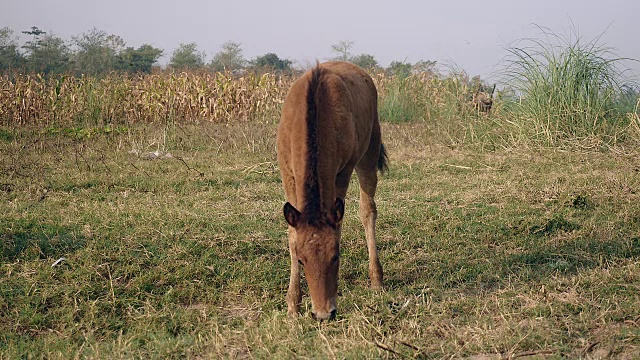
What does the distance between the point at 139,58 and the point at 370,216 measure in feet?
98.2

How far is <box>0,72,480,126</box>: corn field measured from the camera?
15977 mm

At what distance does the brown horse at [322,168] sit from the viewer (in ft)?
14.9

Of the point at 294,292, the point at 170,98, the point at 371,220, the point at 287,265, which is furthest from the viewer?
the point at 170,98

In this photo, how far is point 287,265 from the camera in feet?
20.4

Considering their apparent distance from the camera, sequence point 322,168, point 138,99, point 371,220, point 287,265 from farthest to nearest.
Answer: point 138,99 → point 371,220 → point 287,265 → point 322,168

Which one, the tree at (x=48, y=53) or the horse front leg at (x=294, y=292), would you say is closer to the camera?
the horse front leg at (x=294, y=292)

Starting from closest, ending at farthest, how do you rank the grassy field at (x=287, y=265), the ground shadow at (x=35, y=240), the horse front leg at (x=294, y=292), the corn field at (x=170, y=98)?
1. the grassy field at (x=287, y=265)
2. the horse front leg at (x=294, y=292)
3. the ground shadow at (x=35, y=240)
4. the corn field at (x=170, y=98)

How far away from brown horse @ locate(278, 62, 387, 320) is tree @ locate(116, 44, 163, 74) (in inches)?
1034

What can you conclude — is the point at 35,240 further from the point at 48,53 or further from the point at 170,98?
the point at 48,53

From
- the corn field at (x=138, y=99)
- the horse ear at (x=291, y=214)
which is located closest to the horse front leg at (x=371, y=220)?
the horse ear at (x=291, y=214)

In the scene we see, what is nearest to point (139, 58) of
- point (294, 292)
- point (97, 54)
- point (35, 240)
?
point (97, 54)

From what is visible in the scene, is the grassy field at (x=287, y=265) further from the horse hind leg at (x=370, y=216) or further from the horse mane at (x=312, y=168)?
the horse mane at (x=312, y=168)

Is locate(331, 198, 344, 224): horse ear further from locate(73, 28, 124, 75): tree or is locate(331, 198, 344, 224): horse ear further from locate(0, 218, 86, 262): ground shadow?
locate(73, 28, 124, 75): tree

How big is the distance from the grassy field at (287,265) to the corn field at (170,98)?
5.41 meters
